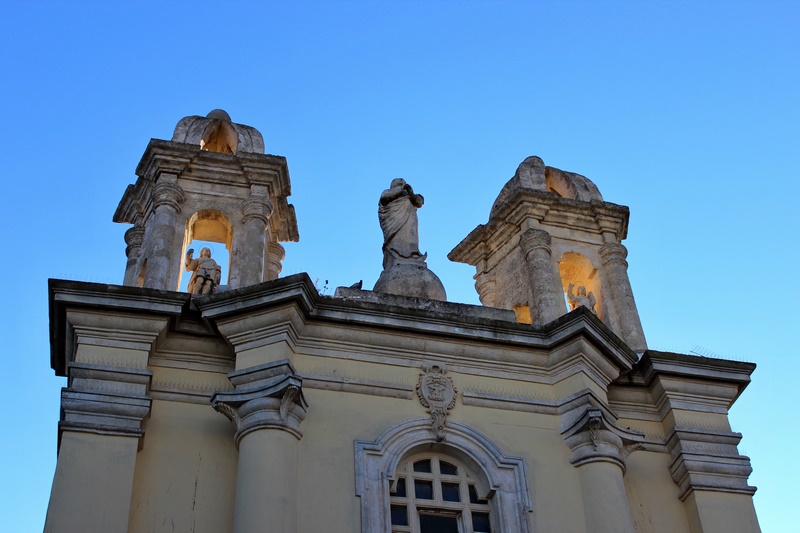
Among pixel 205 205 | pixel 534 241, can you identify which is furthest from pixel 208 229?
pixel 534 241

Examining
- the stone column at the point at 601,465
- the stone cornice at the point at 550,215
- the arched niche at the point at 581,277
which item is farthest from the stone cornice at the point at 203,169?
the stone column at the point at 601,465

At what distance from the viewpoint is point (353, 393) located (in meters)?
15.1

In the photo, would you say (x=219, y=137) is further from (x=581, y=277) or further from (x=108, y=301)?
(x=581, y=277)

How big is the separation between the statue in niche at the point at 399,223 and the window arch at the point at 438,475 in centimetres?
360

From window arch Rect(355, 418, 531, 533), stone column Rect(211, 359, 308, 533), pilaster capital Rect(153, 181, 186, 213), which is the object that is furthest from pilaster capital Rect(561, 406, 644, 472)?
pilaster capital Rect(153, 181, 186, 213)

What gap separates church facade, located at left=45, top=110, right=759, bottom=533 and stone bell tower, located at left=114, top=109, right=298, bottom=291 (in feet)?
0.70

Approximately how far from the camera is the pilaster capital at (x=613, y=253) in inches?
797

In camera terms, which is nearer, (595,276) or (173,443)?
(173,443)

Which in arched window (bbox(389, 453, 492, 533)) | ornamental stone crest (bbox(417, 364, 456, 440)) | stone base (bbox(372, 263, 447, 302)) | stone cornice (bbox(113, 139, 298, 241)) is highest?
stone cornice (bbox(113, 139, 298, 241))

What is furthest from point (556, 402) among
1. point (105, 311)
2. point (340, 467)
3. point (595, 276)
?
point (105, 311)

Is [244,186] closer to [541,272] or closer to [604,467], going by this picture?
[541,272]

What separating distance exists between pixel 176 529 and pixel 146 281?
524cm

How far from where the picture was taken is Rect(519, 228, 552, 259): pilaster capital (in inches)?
777

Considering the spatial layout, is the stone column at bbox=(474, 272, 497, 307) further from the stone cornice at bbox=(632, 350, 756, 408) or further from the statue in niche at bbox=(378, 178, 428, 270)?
the stone cornice at bbox=(632, 350, 756, 408)
